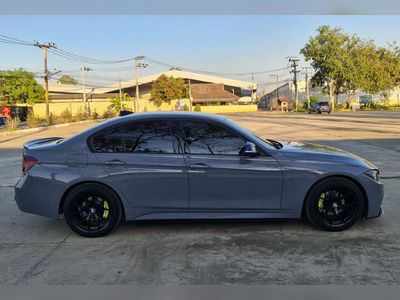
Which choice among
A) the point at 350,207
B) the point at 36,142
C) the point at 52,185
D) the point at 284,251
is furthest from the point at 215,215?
the point at 36,142

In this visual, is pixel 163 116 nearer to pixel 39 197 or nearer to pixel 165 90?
pixel 39 197

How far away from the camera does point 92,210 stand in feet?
16.5

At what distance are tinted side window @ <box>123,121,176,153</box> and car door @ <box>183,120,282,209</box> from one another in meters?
0.28

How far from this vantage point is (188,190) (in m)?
4.92

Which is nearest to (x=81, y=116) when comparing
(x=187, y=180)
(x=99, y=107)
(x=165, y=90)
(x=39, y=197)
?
(x=99, y=107)

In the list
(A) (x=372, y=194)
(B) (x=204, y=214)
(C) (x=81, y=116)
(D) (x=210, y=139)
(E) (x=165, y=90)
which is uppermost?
Result: (E) (x=165, y=90)

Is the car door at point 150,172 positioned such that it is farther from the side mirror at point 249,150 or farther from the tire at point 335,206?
the tire at point 335,206

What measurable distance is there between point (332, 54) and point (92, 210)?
59.2 metres

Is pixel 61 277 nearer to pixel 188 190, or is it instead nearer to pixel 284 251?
pixel 188 190

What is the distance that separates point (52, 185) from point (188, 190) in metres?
1.60

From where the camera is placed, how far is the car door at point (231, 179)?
16.0 ft

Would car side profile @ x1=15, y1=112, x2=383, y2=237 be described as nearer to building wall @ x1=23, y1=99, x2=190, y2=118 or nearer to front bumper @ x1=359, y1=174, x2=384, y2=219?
front bumper @ x1=359, y1=174, x2=384, y2=219

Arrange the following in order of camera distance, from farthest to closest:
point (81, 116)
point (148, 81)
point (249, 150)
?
point (148, 81) < point (81, 116) < point (249, 150)

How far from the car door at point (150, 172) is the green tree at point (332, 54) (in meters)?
58.1
